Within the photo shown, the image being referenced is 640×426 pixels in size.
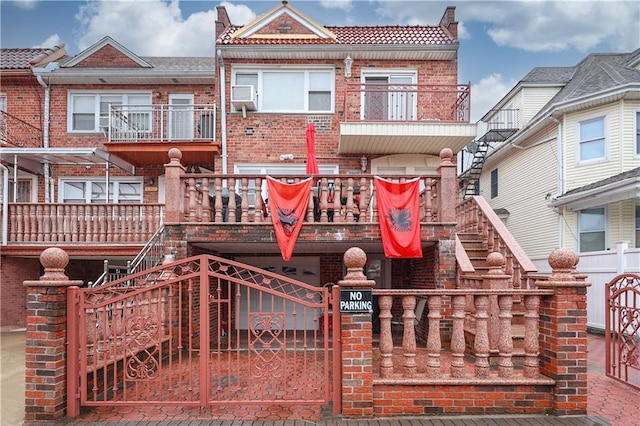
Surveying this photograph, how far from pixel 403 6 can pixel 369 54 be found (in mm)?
3570

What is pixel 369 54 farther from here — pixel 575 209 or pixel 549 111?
pixel 575 209

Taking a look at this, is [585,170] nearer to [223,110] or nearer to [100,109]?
[223,110]

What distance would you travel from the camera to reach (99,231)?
9609 mm

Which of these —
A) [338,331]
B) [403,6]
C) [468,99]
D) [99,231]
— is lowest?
[338,331]

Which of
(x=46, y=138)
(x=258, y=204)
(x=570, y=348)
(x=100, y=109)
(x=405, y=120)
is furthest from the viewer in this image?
(x=100, y=109)

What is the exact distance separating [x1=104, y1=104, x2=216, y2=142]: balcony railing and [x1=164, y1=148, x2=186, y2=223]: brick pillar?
14.4ft

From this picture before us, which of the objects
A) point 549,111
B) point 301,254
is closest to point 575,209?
point 549,111

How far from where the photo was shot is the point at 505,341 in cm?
446

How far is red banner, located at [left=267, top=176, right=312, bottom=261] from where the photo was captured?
7074mm

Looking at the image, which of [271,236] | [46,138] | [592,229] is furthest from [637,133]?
[46,138]

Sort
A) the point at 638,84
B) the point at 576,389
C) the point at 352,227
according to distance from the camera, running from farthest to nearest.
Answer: the point at 638,84 < the point at 352,227 < the point at 576,389

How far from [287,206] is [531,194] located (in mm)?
10573

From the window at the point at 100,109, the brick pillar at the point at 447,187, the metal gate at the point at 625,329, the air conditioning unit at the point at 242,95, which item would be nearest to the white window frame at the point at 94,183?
the window at the point at 100,109

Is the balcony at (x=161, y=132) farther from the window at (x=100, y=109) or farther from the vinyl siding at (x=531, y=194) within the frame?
the vinyl siding at (x=531, y=194)
